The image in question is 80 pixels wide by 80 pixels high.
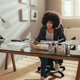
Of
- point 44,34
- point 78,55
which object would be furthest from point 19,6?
point 78,55

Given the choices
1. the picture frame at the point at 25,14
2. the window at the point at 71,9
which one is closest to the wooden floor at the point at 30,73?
the picture frame at the point at 25,14

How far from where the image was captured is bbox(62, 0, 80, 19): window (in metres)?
4.74

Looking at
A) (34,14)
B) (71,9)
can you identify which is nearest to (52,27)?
(34,14)

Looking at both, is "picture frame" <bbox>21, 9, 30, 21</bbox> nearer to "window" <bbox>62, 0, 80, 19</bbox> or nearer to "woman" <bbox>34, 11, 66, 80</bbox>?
"woman" <bbox>34, 11, 66, 80</bbox>

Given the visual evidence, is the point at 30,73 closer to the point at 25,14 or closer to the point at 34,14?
the point at 25,14

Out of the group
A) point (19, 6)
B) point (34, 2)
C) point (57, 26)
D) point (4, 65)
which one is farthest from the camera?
point (34, 2)

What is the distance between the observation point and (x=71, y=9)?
4.81 m

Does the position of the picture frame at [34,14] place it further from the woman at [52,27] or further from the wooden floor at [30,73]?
the woman at [52,27]

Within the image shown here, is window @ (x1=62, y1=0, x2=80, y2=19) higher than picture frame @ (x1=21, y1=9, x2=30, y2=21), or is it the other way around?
window @ (x1=62, y1=0, x2=80, y2=19)

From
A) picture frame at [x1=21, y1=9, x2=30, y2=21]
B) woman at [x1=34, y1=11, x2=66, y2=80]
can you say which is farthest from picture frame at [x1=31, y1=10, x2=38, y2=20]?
woman at [x1=34, y1=11, x2=66, y2=80]

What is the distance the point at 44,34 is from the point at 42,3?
93.2 inches

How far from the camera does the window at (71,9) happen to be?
15.6ft

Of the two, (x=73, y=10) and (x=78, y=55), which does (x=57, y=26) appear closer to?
(x=78, y=55)

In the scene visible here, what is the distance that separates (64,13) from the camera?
4906 millimetres
